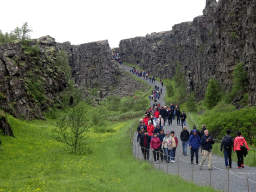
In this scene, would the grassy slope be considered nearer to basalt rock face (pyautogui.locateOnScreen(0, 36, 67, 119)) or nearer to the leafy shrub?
the leafy shrub

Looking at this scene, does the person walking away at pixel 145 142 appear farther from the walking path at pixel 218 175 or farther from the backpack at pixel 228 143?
the backpack at pixel 228 143

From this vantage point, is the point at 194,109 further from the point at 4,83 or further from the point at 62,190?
the point at 62,190

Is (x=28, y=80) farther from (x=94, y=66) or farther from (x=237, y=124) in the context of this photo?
(x=94, y=66)

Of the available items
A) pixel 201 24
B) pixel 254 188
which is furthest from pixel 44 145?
pixel 201 24

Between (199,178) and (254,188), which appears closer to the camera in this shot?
(254,188)

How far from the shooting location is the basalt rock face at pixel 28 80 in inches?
1580

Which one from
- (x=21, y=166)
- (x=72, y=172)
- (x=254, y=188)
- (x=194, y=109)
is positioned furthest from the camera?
(x=194, y=109)

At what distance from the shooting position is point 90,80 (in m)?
122

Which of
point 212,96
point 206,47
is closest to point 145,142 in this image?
point 212,96

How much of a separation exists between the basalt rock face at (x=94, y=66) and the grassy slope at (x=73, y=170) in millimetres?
88240

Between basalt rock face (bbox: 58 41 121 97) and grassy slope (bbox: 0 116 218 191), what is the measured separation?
88.2m

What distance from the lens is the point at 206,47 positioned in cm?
7550

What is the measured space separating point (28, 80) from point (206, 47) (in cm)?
4824

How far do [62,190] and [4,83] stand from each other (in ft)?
101
